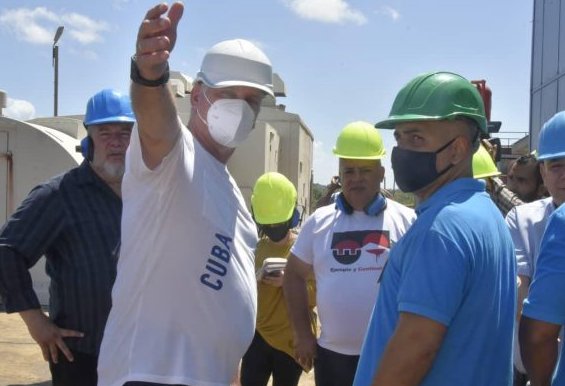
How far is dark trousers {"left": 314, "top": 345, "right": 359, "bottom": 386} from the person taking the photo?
3.55 metres

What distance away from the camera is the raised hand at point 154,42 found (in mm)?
1744

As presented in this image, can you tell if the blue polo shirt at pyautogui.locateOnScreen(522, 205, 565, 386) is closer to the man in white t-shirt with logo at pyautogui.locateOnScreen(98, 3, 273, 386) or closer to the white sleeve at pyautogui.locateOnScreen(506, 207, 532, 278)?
the man in white t-shirt with logo at pyautogui.locateOnScreen(98, 3, 273, 386)

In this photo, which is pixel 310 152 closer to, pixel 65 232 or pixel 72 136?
pixel 72 136

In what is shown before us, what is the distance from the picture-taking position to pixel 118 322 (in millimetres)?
2045

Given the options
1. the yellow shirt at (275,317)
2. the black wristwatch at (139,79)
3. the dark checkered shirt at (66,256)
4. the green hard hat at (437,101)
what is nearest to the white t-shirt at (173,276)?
the black wristwatch at (139,79)

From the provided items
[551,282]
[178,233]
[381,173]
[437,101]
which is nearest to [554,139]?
[551,282]

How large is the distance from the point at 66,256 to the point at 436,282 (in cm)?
193

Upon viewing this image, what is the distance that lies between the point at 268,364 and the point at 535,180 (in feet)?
7.72

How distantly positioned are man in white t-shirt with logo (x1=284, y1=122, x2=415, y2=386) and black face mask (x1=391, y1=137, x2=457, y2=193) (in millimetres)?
1432

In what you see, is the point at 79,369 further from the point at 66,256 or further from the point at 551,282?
the point at 551,282

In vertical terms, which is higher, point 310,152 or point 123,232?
point 310,152

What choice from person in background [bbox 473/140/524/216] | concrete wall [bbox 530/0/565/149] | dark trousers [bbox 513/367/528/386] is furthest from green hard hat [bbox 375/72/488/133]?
concrete wall [bbox 530/0/565/149]

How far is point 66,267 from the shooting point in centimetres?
309

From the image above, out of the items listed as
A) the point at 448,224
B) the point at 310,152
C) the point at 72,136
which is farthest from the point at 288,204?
the point at 310,152
